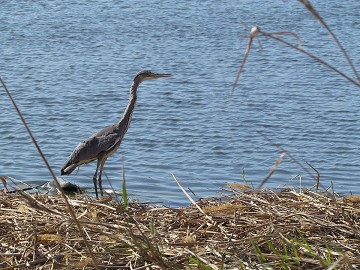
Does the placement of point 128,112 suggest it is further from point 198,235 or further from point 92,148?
point 198,235

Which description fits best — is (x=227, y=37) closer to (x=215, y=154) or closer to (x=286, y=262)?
(x=215, y=154)

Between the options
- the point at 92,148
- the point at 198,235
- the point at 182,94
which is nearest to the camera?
the point at 198,235

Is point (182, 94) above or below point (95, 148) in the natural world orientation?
below

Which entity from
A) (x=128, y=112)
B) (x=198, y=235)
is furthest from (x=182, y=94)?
(x=198, y=235)

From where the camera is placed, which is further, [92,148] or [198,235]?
[92,148]

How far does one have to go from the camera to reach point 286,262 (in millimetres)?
3646

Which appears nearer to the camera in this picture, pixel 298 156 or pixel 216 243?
pixel 216 243

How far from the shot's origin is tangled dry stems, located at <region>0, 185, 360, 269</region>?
3699mm

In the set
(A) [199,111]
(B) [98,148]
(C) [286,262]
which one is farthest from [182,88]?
(C) [286,262]

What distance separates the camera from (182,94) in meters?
14.6

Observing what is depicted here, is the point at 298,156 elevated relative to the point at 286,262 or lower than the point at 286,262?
lower

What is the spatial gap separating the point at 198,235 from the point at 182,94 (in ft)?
34.2

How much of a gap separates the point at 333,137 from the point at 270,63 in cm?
475

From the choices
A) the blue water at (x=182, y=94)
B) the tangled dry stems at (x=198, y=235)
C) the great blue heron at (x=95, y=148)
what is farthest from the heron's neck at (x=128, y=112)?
the tangled dry stems at (x=198, y=235)
